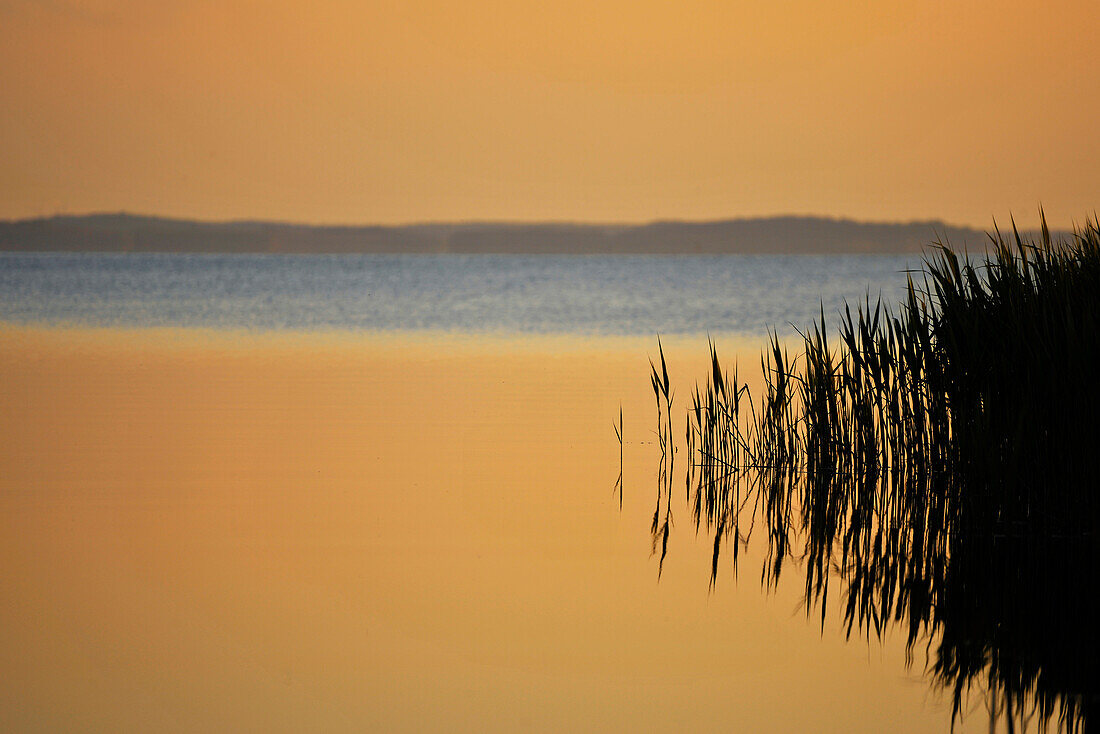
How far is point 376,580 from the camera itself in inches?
251

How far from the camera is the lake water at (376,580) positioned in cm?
483

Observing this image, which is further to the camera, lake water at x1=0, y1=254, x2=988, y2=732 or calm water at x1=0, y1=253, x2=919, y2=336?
calm water at x1=0, y1=253, x2=919, y2=336

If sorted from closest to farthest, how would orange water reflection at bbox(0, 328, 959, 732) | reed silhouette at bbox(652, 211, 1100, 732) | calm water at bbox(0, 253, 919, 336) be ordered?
orange water reflection at bbox(0, 328, 959, 732) → reed silhouette at bbox(652, 211, 1100, 732) → calm water at bbox(0, 253, 919, 336)

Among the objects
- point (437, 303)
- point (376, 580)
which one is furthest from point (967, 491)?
point (437, 303)

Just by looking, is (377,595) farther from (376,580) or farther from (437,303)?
(437,303)

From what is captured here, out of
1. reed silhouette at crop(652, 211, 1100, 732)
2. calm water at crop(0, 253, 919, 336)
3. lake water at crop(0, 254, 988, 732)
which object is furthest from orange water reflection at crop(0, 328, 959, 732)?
calm water at crop(0, 253, 919, 336)

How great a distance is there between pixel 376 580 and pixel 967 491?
3.65m

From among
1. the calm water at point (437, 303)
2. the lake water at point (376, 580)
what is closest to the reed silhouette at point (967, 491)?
the lake water at point (376, 580)

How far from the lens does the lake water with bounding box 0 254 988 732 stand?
15.8 feet

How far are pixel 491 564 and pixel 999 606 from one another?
2602 millimetres

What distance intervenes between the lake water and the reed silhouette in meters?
0.33

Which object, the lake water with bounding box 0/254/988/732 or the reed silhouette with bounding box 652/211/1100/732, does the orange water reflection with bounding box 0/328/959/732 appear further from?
the reed silhouette with bounding box 652/211/1100/732

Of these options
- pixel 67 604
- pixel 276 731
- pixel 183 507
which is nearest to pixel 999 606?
pixel 276 731

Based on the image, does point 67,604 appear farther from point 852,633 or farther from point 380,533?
point 852,633
